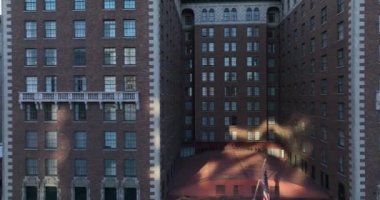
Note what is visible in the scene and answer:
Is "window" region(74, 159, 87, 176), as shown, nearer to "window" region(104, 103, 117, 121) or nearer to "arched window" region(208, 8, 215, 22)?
"window" region(104, 103, 117, 121)

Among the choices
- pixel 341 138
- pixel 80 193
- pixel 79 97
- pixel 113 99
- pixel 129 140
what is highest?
pixel 79 97

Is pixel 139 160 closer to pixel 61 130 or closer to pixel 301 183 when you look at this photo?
pixel 61 130

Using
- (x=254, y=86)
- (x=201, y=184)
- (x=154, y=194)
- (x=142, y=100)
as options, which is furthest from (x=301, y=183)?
(x=254, y=86)

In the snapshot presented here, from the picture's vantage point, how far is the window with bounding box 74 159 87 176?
124 ft

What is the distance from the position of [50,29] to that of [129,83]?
11.5m

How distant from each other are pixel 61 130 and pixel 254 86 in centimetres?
4288

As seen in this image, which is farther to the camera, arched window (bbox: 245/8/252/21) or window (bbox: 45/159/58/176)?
arched window (bbox: 245/8/252/21)

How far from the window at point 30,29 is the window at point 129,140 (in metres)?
16.0

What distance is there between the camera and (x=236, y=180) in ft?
137

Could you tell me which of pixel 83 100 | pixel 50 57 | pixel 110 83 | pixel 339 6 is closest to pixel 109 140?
pixel 83 100

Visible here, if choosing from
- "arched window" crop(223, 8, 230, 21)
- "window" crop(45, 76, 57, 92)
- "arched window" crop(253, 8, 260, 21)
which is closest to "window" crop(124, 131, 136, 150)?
"window" crop(45, 76, 57, 92)

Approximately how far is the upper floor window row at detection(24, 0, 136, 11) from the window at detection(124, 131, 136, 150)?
14.5 m

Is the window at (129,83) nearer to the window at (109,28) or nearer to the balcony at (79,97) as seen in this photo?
the balcony at (79,97)

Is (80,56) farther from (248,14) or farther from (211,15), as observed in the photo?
(248,14)
